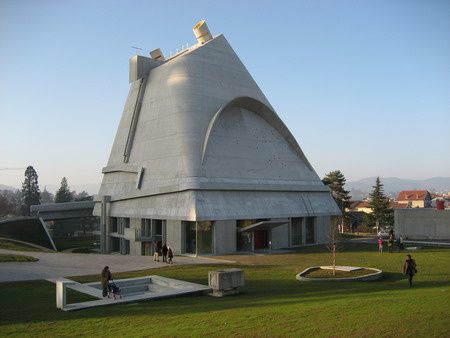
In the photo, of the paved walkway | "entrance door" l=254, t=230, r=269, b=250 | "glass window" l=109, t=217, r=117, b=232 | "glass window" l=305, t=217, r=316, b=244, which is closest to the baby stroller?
the paved walkway

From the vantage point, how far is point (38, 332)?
13.2 meters

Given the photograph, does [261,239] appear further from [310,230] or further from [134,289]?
[134,289]

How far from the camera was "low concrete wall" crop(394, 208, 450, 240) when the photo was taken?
4459 centimetres

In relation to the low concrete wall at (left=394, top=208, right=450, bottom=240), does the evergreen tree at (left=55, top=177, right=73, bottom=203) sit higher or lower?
higher

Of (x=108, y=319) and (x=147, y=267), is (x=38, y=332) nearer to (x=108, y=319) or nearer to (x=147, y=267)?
(x=108, y=319)

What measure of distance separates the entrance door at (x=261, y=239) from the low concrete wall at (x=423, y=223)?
49.4 ft

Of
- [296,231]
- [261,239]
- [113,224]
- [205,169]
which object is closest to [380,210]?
[296,231]

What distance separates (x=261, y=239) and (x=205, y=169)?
906 centimetres

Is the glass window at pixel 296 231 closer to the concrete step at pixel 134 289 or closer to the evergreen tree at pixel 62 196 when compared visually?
the concrete step at pixel 134 289

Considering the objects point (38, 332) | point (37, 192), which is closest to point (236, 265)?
point (38, 332)

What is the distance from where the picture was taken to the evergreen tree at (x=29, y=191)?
117 m

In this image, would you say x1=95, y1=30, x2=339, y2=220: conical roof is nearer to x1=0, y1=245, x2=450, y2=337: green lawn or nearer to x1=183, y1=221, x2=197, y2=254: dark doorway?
x1=183, y1=221, x2=197, y2=254: dark doorway

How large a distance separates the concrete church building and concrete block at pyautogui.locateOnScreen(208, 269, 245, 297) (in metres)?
17.2

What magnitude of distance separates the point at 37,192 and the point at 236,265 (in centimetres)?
10318
